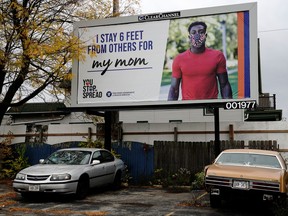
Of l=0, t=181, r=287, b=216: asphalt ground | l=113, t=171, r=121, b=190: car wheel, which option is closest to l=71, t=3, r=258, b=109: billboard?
l=113, t=171, r=121, b=190: car wheel

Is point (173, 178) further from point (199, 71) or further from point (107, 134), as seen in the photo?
point (199, 71)

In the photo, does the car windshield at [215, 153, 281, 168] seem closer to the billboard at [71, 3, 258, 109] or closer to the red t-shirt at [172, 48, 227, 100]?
the billboard at [71, 3, 258, 109]

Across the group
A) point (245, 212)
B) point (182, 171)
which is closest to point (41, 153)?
point (182, 171)

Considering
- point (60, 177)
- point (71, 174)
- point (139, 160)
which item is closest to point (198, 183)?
point (139, 160)

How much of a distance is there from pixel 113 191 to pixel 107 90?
437cm

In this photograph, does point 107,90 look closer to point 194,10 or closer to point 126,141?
point 126,141

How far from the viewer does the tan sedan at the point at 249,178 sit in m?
8.61

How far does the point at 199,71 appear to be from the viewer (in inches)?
587

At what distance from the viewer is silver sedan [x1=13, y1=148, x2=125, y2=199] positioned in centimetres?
1073

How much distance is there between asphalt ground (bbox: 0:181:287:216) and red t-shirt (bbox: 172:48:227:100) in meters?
3.74

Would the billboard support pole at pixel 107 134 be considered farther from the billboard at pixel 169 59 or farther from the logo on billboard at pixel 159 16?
the logo on billboard at pixel 159 16

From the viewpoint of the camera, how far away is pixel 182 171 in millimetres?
15336

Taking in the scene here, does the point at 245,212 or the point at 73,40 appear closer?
the point at 245,212

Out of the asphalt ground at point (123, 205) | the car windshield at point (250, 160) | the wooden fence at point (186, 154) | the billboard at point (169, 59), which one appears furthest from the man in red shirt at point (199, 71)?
the car windshield at point (250, 160)
